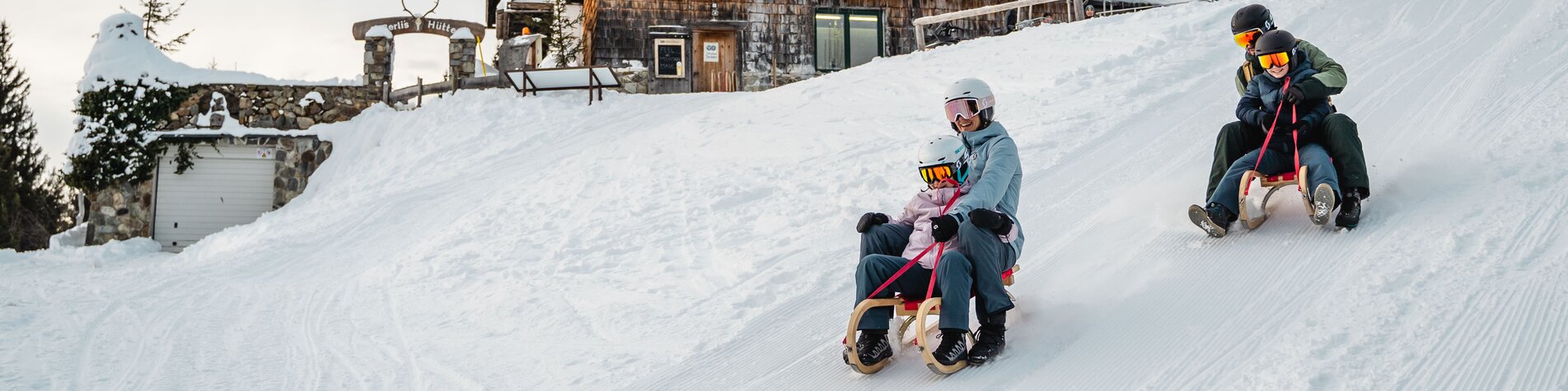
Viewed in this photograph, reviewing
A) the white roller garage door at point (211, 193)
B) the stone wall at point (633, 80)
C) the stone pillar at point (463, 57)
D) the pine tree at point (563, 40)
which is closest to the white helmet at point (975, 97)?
Answer: the stone wall at point (633, 80)

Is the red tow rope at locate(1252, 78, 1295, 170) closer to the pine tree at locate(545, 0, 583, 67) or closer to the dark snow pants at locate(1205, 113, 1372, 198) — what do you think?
the dark snow pants at locate(1205, 113, 1372, 198)

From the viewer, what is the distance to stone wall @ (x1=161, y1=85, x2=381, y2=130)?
16.4 meters

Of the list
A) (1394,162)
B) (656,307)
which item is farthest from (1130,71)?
(656,307)

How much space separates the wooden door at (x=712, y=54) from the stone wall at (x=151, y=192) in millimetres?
6719

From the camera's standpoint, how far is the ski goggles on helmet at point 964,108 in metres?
4.89

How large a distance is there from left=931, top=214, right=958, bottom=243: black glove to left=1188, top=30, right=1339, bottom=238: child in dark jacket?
1.83m

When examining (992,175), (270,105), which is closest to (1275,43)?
(992,175)

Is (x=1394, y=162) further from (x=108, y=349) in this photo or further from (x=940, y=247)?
(x=108, y=349)

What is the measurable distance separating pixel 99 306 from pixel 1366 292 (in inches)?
333

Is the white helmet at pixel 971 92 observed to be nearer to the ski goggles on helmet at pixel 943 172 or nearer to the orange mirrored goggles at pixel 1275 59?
the ski goggles on helmet at pixel 943 172

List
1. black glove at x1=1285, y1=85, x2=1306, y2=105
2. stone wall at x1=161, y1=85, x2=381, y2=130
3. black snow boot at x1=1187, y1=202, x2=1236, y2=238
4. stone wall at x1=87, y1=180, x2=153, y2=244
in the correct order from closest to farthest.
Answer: black snow boot at x1=1187, y1=202, x2=1236, y2=238 → black glove at x1=1285, y1=85, x2=1306, y2=105 → stone wall at x1=87, y1=180, x2=153, y2=244 → stone wall at x1=161, y1=85, x2=381, y2=130

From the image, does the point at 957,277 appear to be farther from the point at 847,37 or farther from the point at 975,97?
the point at 847,37

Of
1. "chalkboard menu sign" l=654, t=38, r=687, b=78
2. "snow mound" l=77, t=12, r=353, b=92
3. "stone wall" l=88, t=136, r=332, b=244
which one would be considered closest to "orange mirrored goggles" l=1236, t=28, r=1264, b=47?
"stone wall" l=88, t=136, r=332, b=244

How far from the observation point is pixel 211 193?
1623cm
